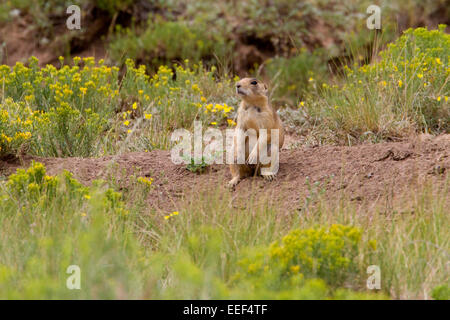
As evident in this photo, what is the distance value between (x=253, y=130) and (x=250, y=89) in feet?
1.34

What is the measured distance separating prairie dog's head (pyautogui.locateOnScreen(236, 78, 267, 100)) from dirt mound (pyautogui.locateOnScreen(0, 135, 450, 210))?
774 mm

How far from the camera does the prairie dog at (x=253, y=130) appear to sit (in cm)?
634

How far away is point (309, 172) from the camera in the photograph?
641 cm

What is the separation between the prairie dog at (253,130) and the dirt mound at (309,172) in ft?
0.44

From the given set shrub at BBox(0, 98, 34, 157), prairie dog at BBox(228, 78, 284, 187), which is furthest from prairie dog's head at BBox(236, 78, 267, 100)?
shrub at BBox(0, 98, 34, 157)

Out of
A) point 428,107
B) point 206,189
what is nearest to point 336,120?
point 428,107

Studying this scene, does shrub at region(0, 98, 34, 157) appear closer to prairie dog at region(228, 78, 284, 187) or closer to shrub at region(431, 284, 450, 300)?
prairie dog at region(228, 78, 284, 187)

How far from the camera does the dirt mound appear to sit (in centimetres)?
597

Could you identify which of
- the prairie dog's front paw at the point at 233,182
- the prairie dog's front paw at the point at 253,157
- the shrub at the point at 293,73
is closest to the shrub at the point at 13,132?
the prairie dog's front paw at the point at 233,182

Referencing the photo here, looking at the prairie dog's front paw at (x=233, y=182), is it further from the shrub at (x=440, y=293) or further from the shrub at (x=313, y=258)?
the shrub at (x=440, y=293)

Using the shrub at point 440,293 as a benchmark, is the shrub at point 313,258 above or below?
above

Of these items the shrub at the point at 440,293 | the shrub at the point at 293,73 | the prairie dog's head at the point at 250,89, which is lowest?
the shrub at the point at 440,293
